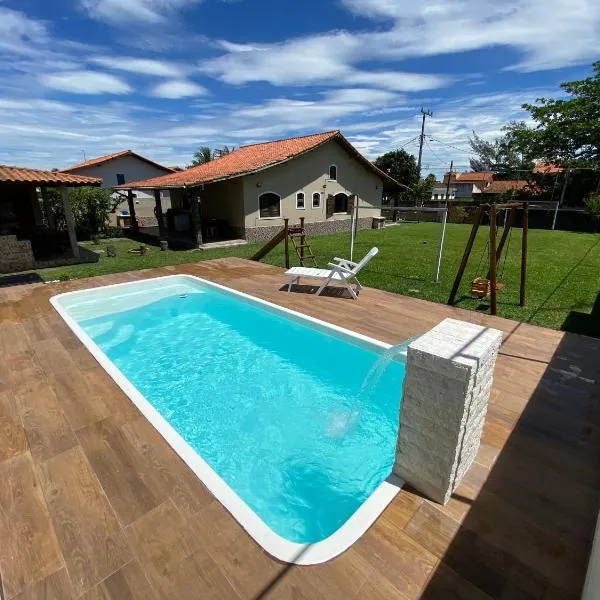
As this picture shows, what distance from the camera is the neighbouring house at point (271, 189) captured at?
54.5 ft

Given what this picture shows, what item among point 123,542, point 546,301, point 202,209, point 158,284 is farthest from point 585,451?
point 202,209

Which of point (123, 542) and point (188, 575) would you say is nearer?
point (188, 575)

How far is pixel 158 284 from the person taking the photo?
32.6 feet

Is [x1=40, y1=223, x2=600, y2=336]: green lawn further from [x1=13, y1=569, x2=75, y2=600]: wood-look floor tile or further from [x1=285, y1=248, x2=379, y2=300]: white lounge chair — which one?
[x1=13, y1=569, x2=75, y2=600]: wood-look floor tile

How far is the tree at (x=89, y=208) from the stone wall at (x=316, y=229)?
26.4 feet

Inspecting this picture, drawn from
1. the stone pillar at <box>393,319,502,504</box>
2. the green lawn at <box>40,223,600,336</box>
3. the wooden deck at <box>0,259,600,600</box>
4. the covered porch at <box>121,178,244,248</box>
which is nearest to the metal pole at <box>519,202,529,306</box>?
the green lawn at <box>40,223,600,336</box>

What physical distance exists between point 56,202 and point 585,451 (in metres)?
20.5

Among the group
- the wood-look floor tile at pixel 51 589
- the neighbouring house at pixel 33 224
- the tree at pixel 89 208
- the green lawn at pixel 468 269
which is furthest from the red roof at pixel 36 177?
the wood-look floor tile at pixel 51 589

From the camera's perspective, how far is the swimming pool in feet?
10.3

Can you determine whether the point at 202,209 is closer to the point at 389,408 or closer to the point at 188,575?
the point at 389,408

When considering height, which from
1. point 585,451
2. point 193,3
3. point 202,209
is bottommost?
point 585,451

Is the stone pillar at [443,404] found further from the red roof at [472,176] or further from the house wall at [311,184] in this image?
the red roof at [472,176]

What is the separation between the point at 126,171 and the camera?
27688 millimetres

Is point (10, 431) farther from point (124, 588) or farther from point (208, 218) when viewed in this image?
point (208, 218)
